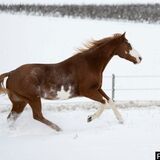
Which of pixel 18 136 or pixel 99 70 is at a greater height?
pixel 99 70

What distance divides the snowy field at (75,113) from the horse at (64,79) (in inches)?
13.4

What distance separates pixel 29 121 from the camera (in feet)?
21.4

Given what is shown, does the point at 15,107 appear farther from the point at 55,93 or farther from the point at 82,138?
the point at 82,138

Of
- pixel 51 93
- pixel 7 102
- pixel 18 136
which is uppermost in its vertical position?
pixel 51 93

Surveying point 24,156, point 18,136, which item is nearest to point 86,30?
point 18,136

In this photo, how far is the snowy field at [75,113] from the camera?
501 centimetres

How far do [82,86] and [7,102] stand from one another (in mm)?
2713

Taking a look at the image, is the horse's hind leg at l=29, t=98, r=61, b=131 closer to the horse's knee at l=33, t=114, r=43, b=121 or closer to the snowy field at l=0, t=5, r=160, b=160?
the horse's knee at l=33, t=114, r=43, b=121

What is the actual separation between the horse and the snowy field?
341 mm

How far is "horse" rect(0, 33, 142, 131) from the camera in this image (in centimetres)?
597

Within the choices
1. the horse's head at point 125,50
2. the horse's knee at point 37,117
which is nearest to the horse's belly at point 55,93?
the horse's knee at point 37,117

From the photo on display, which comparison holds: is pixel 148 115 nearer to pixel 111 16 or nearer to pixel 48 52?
pixel 48 52

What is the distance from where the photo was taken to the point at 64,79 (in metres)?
6.12

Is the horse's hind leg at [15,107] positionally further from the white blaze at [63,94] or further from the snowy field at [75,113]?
the white blaze at [63,94]
